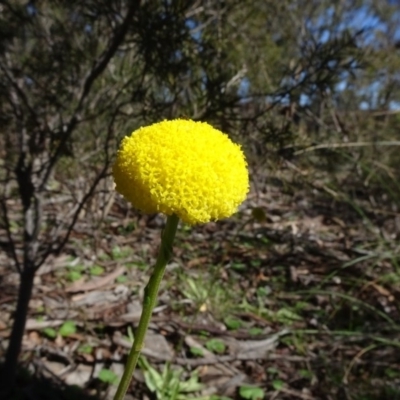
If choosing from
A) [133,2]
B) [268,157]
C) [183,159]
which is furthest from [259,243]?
[183,159]

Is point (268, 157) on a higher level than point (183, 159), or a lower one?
higher

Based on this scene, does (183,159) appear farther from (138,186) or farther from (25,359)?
(25,359)

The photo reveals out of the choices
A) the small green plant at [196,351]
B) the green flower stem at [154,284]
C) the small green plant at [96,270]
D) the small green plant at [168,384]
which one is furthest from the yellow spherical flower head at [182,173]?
the small green plant at [96,270]

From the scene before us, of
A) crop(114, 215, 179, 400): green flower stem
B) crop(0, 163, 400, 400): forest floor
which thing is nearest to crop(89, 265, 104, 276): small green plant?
crop(0, 163, 400, 400): forest floor

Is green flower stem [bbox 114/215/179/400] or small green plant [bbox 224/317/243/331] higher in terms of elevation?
small green plant [bbox 224/317/243/331]

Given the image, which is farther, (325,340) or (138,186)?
(325,340)

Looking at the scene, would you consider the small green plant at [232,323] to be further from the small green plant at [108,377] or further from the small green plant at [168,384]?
the small green plant at [108,377]

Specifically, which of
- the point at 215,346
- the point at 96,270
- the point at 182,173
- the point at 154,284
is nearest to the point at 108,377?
the point at 215,346

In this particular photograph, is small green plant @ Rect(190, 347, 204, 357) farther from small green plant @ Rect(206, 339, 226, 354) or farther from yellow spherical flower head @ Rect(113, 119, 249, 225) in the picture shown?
yellow spherical flower head @ Rect(113, 119, 249, 225)
